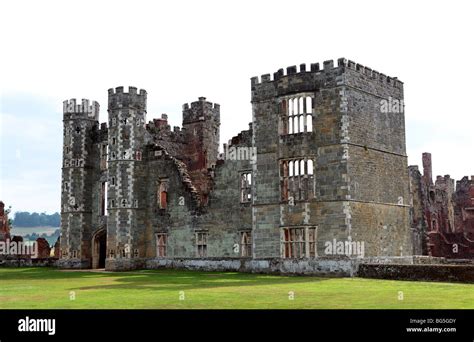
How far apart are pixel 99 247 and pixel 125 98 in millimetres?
11207

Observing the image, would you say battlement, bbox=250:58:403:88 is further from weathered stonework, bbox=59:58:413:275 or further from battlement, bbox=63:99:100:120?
battlement, bbox=63:99:100:120

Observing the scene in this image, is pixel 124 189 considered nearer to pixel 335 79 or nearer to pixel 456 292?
pixel 335 79

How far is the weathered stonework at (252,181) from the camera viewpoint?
30109mm

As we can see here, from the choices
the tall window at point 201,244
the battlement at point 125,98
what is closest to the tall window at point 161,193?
the tall window at point 201,244

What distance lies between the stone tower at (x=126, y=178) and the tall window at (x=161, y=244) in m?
1.06

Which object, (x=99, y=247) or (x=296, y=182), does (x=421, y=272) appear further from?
(x=99, y=247)

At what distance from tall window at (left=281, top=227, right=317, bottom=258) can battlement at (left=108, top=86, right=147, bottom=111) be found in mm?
14250

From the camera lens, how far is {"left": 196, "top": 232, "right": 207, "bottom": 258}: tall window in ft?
121

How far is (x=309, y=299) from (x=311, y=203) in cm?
1294

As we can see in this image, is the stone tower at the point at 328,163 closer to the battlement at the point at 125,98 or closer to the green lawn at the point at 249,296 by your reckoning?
the green lawn at the point at 249,296

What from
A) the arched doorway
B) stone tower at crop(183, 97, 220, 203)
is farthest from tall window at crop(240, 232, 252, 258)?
the arched doorway
